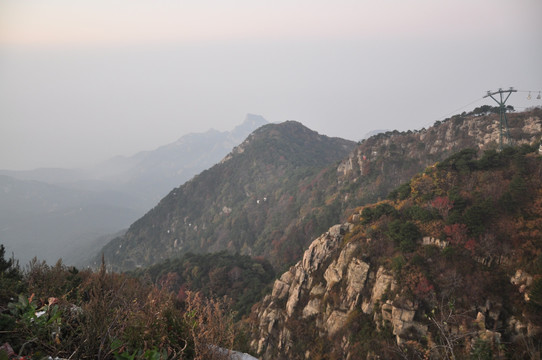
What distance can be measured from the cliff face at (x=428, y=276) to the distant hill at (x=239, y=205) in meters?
37.5

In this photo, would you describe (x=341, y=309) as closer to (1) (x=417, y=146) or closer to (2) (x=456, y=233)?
(2) (x=456, y=233)

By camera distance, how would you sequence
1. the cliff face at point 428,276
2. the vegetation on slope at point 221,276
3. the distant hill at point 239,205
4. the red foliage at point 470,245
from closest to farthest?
the cliff face at point 428,276, the red foliage at point 470,245, the vegetation on slope at point 221,276, the distant hill at point 239,205

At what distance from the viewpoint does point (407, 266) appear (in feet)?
45.9

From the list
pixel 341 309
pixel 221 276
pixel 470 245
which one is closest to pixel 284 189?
pixel 221 276

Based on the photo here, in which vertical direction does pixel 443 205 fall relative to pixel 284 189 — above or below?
above

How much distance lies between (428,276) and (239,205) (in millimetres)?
73838

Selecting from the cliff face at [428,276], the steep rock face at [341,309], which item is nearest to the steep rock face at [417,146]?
the cliff face at [428,276]

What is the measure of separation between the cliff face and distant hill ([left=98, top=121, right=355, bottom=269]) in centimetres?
3753

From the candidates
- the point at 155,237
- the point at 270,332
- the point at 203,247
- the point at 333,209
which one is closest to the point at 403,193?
the point at 270,332

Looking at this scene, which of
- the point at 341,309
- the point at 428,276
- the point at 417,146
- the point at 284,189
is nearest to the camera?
the point at 428,276

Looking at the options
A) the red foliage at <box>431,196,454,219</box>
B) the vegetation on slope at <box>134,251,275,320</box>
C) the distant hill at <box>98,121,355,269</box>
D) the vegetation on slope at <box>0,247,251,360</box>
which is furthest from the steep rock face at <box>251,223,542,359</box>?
the distant hill at <box>98,121,355,269</box>

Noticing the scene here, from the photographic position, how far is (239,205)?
278ft

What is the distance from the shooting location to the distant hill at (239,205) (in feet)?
231

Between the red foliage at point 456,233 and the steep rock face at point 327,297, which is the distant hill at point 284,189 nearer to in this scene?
the red foliage at point 456,233
